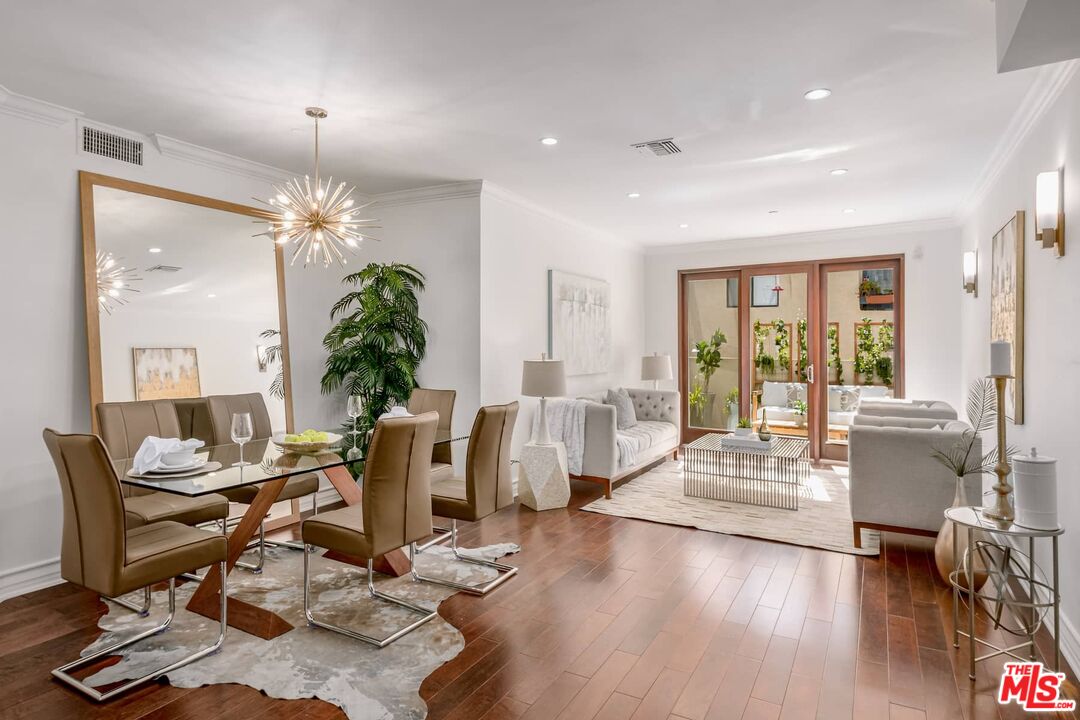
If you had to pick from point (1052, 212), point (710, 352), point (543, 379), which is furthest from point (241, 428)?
point (710, 352)

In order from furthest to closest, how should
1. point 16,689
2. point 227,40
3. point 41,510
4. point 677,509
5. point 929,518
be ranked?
point 677,509 → point 929,518 → point 41,510 → point 227,40 → point 16,689

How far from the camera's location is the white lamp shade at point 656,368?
7.46m

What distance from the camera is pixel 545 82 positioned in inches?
127

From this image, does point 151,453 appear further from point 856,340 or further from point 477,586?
point 856,340

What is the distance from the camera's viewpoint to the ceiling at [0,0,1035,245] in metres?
2.59

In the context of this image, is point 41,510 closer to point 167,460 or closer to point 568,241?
point 167,460

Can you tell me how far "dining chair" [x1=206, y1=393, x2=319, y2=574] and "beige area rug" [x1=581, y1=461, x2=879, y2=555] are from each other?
7.48 feet

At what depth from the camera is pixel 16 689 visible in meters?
2.43

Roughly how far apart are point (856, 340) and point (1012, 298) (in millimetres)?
3557

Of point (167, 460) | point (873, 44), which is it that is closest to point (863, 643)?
point (873, 44)

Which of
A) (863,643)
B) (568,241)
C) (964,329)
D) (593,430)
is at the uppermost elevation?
(568,241)

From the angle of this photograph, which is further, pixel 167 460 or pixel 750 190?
pixel 750 190

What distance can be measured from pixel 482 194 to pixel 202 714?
399 centimetres

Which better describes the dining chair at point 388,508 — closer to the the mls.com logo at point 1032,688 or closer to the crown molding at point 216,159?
the the mls.com logo at point 1032,688
